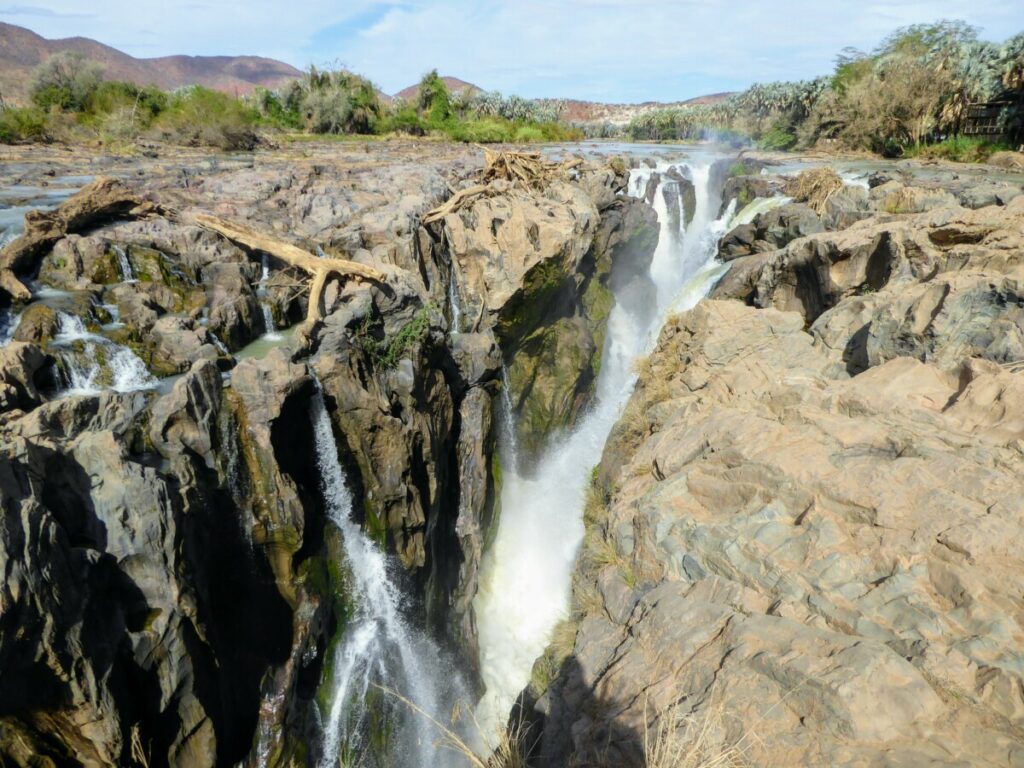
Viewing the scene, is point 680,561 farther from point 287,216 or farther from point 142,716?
point 287,216

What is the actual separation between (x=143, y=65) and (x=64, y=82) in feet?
461

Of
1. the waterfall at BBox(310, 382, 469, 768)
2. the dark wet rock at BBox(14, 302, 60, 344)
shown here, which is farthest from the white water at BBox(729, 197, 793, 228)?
the dark wet rock at BBox(14, 302, 60, 344)

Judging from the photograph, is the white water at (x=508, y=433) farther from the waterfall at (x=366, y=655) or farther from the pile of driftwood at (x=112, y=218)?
the waterfall at (x=366, y=655)

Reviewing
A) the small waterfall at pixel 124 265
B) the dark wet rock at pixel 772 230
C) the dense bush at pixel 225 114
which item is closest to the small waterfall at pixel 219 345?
the small waterfall at pixel 124 265

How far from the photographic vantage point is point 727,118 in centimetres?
7069

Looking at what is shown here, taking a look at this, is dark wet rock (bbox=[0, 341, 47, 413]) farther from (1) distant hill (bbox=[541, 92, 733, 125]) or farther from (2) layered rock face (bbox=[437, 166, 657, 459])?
(1) distant hill (bbox=[541, 92, 733, 125])

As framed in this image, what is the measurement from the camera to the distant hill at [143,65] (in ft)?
334

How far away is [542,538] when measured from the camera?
554 inches

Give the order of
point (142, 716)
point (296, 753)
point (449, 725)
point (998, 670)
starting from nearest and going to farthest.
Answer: point (998, 670) → point (142, 716) → point (296, 753) → point (449, 725)

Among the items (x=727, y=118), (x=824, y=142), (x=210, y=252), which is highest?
(x=727, y=118)

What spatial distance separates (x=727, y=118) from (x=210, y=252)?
240ft

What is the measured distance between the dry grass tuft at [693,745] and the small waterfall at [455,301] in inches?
426

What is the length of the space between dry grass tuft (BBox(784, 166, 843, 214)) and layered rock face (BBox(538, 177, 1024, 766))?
35.1ft

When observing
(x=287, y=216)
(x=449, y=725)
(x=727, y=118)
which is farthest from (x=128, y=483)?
(x=727, y=118)
